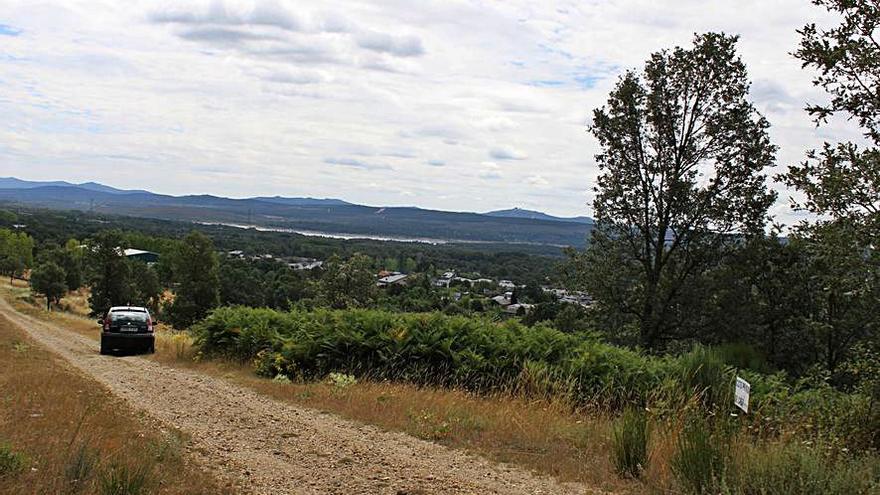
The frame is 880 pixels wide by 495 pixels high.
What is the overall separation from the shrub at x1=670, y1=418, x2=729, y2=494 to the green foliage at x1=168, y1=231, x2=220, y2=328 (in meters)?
49.6

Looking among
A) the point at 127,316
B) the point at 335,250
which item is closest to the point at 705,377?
the point at 127,316

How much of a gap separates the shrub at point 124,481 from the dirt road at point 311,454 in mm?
953

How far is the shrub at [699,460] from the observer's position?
5.44 meters

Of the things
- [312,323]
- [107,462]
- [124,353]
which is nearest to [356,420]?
[107,462]

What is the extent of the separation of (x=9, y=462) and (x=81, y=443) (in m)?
1.09

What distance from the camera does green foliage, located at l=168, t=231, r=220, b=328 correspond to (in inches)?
2037

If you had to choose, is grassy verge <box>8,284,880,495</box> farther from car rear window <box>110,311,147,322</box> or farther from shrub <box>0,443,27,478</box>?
car rear window <box>110,311,147,322</box>

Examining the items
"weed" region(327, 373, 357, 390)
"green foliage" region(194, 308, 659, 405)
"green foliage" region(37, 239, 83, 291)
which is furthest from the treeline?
"weed" region(327, 373, 357, 390)

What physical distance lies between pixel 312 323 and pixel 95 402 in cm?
458

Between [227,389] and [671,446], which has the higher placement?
[671,446]

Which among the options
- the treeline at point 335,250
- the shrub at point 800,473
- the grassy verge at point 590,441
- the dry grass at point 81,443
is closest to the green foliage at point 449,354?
the grassy verge at point 590,441

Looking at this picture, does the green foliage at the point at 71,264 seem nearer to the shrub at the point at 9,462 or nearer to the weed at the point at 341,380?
the weed at the point at 341,380

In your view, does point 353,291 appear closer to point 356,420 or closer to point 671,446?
point 356,420

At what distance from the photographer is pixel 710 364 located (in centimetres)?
981
